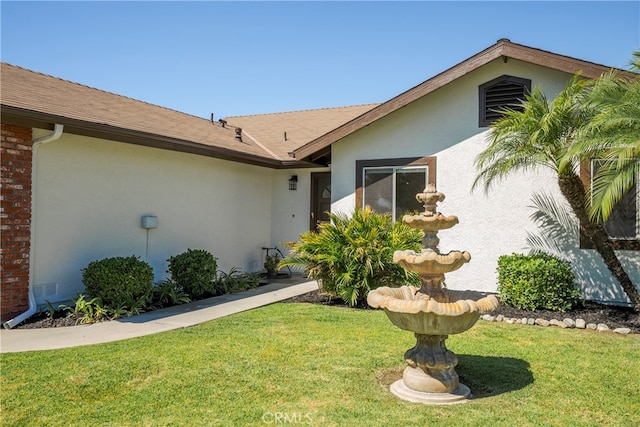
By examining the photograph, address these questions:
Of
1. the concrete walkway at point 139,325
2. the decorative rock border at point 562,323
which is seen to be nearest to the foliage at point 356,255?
the concrete walkway at point 139,325

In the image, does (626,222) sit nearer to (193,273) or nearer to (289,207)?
(289,207)

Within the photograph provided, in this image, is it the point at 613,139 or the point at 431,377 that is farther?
the point at 613,139

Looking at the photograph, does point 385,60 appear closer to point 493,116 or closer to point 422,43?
point 422,43

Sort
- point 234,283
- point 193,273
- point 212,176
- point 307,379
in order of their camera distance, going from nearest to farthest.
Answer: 1. point 307,379
2. point 193,273
3. point 234,283
4. point 212,176

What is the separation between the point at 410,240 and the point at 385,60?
18.2ft

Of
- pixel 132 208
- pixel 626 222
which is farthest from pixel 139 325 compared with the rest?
pixel 626 222

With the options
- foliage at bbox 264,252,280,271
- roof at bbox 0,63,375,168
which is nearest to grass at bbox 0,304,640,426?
roof at bbox 0,63,375,168

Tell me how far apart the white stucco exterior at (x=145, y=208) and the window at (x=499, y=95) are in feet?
16.5

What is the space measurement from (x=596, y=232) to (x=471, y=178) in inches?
103

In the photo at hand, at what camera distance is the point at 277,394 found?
426 cm

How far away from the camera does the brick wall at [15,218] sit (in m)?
6.76

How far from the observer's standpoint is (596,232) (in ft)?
24.5

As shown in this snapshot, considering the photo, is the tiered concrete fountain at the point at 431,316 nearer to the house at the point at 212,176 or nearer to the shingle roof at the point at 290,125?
the house at the point at 212,176

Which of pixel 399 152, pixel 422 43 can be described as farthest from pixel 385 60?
pixel 399 152
